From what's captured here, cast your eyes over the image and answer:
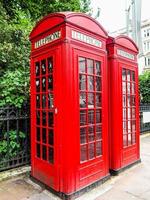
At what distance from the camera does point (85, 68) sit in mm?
4160

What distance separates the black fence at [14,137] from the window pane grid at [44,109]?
2.55ft

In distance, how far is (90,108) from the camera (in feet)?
14.0

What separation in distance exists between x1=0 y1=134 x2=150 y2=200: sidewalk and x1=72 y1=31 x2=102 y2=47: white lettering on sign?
2.51m

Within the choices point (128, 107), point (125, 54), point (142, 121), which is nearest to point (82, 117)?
point (128, 107)

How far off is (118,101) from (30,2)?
8929 millimetres

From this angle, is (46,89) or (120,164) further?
(120,164)

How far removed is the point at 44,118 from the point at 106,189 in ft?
5.29

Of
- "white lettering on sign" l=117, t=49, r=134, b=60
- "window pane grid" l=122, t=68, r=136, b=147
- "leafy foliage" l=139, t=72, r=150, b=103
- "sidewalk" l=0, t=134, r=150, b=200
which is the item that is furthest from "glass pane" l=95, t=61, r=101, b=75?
"leafy foliage" l=139, t=72, r=150, b=103

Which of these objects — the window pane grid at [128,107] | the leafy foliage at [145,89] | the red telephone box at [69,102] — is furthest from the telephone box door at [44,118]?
the leafy foliage at [145,89]

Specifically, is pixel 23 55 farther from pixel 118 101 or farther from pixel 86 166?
pixel 86 166

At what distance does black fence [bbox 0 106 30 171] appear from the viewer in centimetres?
495

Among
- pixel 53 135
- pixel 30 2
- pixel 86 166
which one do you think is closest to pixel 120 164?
pixel 86 166

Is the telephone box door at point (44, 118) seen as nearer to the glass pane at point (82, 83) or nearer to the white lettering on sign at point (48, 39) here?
the white lettering on sign at point (48, 39)

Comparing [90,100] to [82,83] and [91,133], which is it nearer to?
[82,83]
